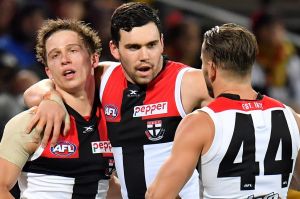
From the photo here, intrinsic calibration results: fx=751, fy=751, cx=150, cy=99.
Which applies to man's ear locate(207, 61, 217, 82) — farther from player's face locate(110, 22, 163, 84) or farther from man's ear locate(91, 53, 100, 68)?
man's ear locate(91, 53, 100, 68)

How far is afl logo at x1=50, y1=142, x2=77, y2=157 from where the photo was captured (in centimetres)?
442

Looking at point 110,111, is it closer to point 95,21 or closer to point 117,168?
point 117,168

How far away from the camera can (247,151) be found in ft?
12.5

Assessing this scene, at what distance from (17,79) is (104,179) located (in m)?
3.46

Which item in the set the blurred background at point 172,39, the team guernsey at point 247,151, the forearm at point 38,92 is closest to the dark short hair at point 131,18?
the forearm at point 38,92

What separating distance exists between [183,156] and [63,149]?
987 millimetres

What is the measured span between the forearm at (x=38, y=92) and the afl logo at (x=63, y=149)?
36 centimetres

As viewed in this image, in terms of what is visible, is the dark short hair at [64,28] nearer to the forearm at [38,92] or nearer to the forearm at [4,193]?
the forearm at [38,92]

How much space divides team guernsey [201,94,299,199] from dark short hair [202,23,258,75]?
162mm

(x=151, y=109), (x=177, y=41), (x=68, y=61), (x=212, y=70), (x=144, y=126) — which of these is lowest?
(x=144, y=126)

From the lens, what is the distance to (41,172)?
4461mm

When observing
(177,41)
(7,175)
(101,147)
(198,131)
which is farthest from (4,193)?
(177,41)

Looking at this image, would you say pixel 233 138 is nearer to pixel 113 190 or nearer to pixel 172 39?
pixel 113 190

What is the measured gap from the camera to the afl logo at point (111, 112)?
4.66 m
